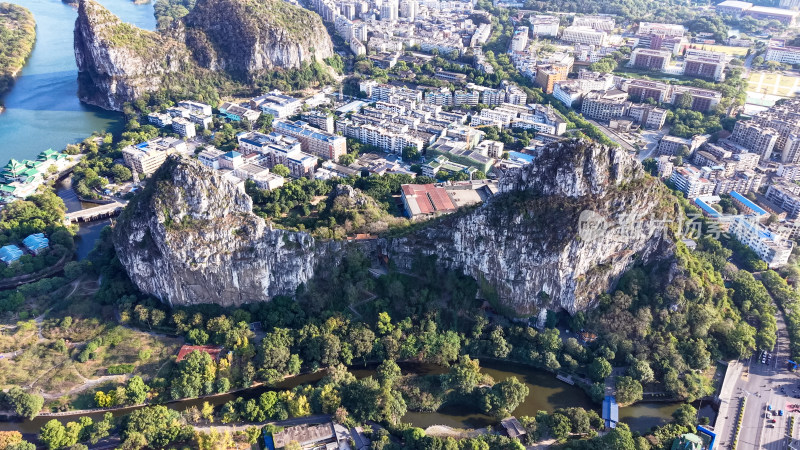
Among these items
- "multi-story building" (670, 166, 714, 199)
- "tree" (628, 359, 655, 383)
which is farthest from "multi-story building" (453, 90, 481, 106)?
"tree" (628, 359, 655, 383)

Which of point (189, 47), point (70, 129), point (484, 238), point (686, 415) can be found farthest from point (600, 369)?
point (189, 47)

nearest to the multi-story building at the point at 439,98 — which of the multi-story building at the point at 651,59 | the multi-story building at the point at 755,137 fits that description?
the multi-story building at the point at 755,137

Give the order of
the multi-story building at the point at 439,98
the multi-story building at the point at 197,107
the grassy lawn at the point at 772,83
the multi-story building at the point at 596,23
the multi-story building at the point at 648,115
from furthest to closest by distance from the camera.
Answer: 1. the multi-story building at the point at 596,23
2. the grassy lawn at the point at 772,83
3. the multi-story building at the point at 439,98
4. the multi-story building at the point at 197,107
5. the multi-story building at the point at 648,115

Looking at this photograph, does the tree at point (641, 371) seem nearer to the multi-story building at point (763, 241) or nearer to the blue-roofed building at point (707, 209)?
the multi-story building at point (763, 241)

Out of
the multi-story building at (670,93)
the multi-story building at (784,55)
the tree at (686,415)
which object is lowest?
the tree at (686,415)

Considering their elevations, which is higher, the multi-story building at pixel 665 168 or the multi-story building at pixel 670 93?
the multi-story building at pixel 670 93

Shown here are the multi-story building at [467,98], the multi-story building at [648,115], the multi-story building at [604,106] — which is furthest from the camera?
the multi-story building at [467,98]
